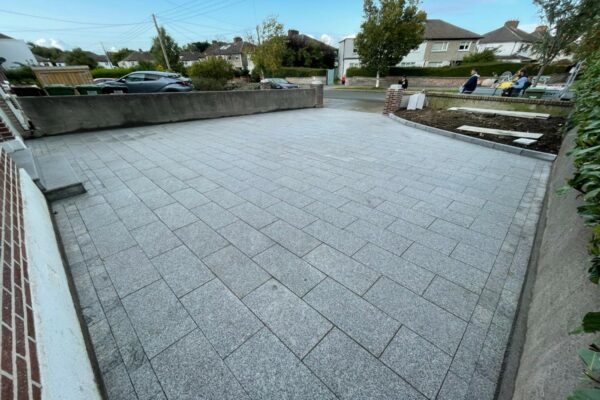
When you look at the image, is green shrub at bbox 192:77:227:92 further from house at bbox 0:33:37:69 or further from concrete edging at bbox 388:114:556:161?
house at bbox 0:33:37:69

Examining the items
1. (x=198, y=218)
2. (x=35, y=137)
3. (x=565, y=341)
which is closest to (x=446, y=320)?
(x=565, y=341)

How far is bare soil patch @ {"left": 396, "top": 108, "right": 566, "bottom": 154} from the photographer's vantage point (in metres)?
5.60

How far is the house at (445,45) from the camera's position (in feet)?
101

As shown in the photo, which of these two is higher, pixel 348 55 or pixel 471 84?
pixel 348 55


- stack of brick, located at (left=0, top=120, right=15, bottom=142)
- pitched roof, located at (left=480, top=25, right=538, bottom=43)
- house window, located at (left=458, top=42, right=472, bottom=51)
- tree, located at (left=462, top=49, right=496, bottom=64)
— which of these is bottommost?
stack of brick, located at (left=0, top=120, right=15, bottom=142)

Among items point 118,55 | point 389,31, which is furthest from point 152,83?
point 118,55

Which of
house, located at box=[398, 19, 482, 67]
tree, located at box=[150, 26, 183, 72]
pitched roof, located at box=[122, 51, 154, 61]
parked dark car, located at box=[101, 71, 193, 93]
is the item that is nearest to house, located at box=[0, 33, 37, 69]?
tree, located at box=[150, 26, 183, 72]

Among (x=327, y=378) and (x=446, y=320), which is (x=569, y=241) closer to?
(x=446, y=320)

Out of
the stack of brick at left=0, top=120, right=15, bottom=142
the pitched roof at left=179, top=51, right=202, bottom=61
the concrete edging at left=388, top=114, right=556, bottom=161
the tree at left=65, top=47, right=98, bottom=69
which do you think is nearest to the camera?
the stack of brick at left=0, top=120, right=15, bottom=142

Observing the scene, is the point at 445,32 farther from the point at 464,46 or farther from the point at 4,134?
the point at 4,134

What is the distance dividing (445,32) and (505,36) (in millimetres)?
11257

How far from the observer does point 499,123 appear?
23.2 ft

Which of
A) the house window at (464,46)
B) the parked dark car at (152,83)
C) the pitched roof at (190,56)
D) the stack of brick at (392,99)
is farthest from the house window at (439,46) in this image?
the pitched roof at (190,56)

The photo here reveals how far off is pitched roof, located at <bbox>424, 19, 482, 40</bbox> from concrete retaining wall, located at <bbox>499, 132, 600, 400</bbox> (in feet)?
127
